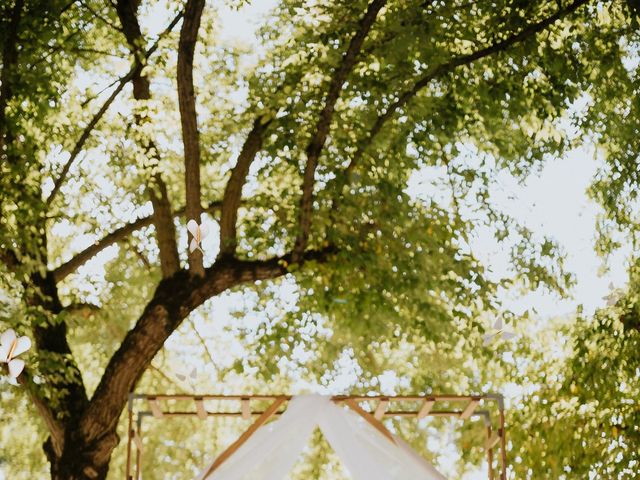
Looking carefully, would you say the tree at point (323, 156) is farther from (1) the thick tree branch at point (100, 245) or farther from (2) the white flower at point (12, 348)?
(2) the white flower at point (12, 348)

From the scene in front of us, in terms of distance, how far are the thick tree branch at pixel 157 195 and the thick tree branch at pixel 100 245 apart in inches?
24.6

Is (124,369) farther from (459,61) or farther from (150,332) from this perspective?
(459,61)

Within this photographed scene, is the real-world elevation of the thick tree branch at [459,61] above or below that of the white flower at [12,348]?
above

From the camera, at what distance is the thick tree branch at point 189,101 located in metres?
6.87

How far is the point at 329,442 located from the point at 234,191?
3105 mm

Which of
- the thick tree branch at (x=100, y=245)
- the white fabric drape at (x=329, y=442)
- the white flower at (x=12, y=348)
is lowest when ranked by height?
the white fabric drape at (x=329, y=442)

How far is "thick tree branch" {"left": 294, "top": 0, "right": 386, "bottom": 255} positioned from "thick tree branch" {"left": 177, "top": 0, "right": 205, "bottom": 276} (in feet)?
2.34

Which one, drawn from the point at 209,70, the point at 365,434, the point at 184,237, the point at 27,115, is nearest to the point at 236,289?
the point at 184,237

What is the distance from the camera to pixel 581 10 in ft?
26.1

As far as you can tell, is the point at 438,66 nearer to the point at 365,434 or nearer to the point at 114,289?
the point at 365,434

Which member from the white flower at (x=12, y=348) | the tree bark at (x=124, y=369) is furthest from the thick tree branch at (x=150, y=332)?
the white flower at (x=12, y=348)

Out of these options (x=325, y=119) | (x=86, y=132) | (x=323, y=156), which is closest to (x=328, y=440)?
(x=325, y=119)

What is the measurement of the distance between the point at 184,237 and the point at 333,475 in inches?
128

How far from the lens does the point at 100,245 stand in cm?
866
